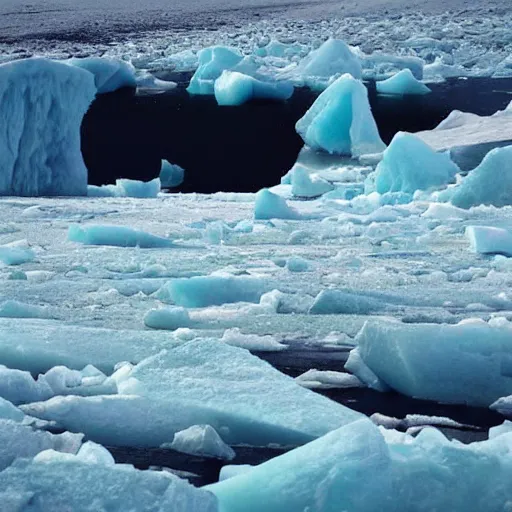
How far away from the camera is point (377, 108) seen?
12266mm

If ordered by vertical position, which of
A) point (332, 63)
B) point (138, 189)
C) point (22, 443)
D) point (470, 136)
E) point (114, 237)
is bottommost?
point (332, 63)

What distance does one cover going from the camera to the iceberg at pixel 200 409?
2.40m

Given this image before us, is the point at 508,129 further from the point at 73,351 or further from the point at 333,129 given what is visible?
the point at 73,351

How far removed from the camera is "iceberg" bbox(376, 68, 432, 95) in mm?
13023

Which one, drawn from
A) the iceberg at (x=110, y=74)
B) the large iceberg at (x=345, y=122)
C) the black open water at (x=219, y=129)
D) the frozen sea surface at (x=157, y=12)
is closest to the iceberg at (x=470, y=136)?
the large iceberg at (x=345, y=122)

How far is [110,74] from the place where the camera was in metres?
13.2

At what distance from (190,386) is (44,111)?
4599mm

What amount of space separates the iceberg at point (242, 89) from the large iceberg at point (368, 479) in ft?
34.9

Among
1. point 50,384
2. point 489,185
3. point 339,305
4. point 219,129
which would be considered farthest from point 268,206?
point 219,129

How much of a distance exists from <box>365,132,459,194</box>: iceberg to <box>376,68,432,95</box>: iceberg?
6.16 metres

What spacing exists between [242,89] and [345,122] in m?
3.79

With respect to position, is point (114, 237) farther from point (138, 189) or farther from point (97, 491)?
point (97, 491)

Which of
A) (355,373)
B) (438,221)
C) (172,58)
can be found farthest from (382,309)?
(172,58)

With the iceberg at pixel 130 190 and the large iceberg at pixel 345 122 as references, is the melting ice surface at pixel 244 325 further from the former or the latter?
the large iceberg at pixel 345 122
